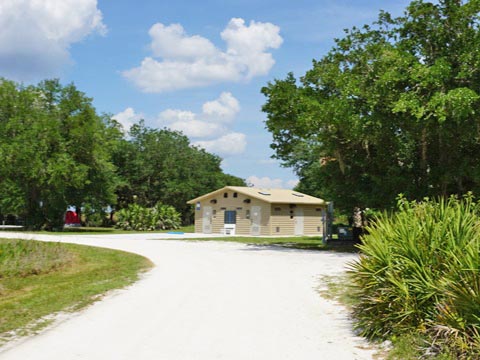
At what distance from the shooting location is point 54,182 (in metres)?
39.7

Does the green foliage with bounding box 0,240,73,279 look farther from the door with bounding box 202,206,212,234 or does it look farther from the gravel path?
the door with bounding box 202,206,212,234

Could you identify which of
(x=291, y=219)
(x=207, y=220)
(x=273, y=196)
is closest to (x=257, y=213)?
(x=273, y=196)

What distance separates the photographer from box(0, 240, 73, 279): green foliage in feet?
47.6

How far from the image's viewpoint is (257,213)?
41688 mm

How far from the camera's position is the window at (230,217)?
4300cm

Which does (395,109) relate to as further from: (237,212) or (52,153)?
(52,153)

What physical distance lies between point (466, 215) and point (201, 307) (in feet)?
15.1

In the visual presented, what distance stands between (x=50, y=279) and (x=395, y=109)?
12.6 meters

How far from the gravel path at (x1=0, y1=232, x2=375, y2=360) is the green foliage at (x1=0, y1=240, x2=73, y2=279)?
4082mm

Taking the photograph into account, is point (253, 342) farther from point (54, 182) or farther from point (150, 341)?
point (54, 182)

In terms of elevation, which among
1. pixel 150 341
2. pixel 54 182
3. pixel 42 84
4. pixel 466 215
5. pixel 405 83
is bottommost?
pixel 150 341

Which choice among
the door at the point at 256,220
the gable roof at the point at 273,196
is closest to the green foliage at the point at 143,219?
the gable roof at the point at 273,196

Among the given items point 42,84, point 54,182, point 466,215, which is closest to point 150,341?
point 466,215

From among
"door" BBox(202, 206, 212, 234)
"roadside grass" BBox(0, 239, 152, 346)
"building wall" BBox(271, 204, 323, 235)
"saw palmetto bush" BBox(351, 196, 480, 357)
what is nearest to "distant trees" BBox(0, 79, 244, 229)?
"door" BBox(202, 206, 212, 234)
